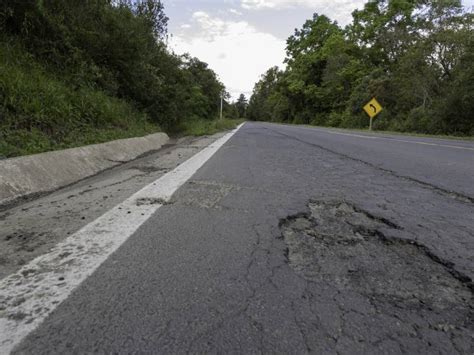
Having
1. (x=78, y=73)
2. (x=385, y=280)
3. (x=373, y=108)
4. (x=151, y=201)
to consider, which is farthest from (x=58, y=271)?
(x=373, y=108)

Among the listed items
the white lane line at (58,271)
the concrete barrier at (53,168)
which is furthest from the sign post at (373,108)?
the white lane line at (58,271)

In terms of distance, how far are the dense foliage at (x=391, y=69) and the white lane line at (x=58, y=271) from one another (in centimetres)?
1898

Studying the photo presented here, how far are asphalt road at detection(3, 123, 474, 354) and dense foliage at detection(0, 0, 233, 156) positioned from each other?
8.54 feet

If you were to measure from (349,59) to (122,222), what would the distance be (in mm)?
38686

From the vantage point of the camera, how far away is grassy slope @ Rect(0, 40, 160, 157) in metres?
3.79

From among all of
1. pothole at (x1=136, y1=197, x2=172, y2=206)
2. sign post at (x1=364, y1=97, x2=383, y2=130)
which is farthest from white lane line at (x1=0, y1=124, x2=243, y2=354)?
sign post at (x1=364, y1=97, x2=383, y2=130)

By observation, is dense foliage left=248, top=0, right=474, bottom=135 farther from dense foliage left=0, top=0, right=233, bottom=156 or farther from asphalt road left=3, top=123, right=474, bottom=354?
asphalt road left=3, top=123, right=474, bottom=354

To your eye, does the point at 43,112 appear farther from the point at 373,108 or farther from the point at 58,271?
the point at 373,108

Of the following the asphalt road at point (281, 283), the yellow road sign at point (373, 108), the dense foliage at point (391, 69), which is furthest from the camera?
the yellow road sign at point (373, 108)

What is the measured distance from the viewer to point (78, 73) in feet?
22.0

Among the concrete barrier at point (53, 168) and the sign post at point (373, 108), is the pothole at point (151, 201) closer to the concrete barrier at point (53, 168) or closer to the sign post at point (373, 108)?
the concrete barrier at point (53, 168)

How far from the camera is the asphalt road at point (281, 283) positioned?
1061 mm

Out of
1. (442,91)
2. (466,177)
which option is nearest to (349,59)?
(442,91)

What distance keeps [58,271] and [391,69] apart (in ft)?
111
